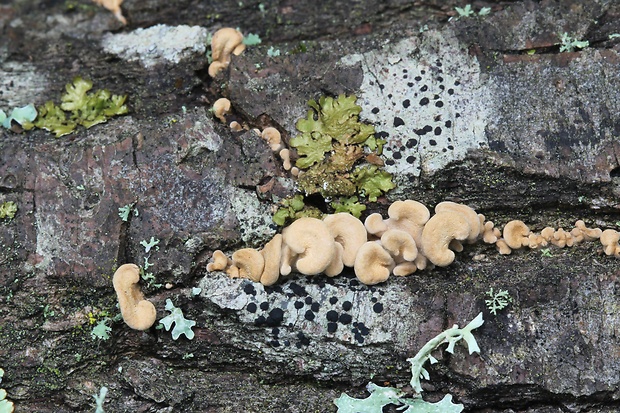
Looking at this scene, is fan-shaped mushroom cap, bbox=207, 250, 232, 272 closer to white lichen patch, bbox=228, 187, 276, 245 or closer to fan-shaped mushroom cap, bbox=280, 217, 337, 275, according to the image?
white lichen patch, bbox=228, 187, 276, 245

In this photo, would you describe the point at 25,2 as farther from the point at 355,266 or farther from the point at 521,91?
the point at 521,91

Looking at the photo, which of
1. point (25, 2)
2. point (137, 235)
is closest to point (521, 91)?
point (137, 235)

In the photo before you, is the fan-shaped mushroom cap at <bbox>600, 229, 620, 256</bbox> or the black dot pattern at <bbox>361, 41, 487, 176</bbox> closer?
the fan-shaped mushroom cap at <bbox>600, 229, 620, 256</bbox>

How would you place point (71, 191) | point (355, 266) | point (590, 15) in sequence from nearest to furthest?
point (355, 266), point (71, 191), point (590, 15)

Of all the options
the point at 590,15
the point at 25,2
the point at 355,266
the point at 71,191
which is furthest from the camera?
the point at 25,2

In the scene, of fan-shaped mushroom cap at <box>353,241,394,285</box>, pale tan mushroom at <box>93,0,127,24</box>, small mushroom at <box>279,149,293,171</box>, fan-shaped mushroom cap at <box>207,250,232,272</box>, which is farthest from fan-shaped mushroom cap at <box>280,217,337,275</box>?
pale tan mushroom at <box>93,0,127,24</box>

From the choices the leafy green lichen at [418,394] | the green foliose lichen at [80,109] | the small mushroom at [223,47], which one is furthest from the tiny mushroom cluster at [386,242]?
the green foliose lichen at [80,109]
